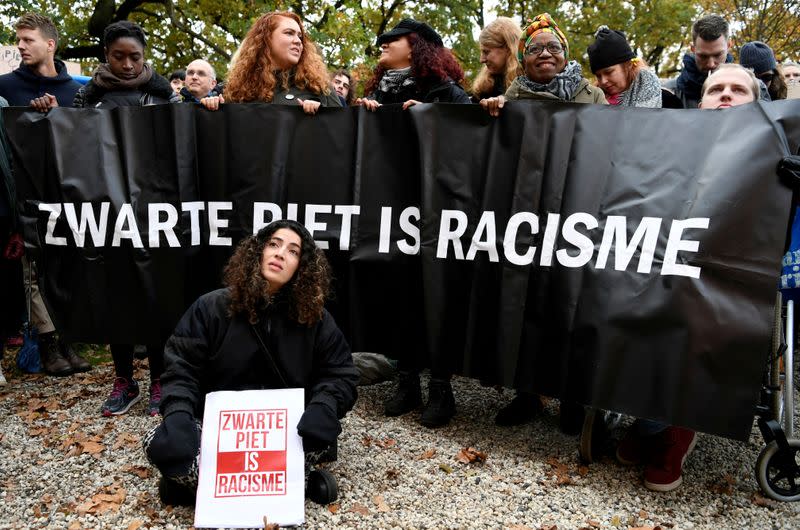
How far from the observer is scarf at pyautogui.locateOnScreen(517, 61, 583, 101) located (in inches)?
162

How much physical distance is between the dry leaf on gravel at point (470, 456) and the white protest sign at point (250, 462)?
111cm

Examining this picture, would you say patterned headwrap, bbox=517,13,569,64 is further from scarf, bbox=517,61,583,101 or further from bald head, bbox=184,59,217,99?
bald head, bbox=184,59,217,99

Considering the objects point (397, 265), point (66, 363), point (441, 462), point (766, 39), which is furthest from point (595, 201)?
point (766, 39)

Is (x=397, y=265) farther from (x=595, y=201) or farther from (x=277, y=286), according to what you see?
(x=595, y=201)

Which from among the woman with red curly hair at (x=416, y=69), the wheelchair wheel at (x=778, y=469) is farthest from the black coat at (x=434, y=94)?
the wheelchair wheel at (x=778, y=469)

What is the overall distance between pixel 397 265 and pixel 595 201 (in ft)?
4.05

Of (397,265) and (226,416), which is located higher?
(397,265)

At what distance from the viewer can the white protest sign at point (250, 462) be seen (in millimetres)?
3064

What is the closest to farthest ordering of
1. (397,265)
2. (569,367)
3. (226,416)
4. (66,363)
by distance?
(226,416) → (569,367) → (397,265) → (66,363)

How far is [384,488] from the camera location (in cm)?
359

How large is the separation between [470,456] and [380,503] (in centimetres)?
71

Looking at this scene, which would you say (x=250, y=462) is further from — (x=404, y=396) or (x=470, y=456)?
(x=404, y=396)

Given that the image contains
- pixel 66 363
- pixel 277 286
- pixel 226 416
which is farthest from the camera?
pixel 66 363

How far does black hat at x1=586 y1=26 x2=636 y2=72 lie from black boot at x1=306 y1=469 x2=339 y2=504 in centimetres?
304
